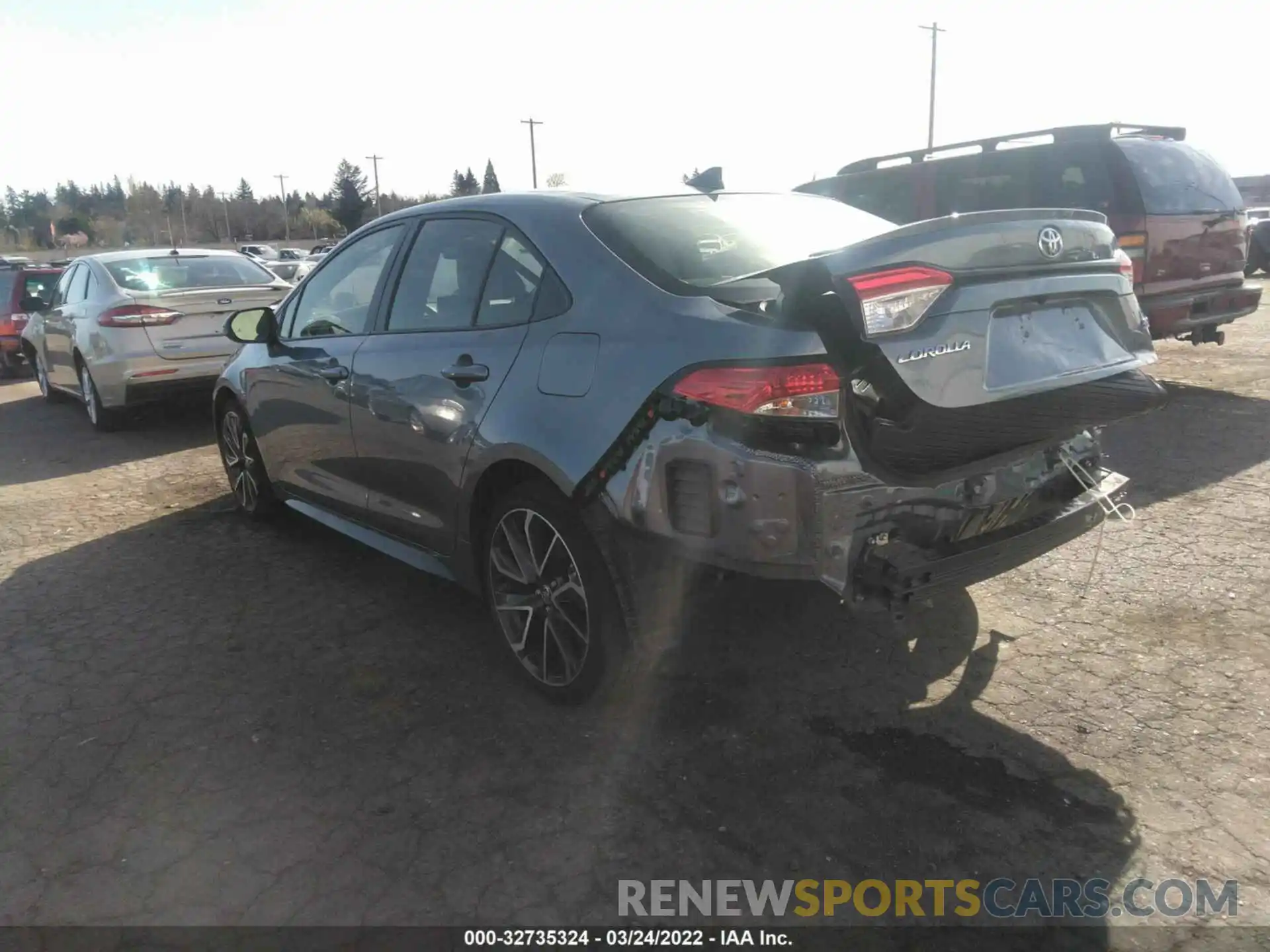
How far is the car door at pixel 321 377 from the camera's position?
430 cm

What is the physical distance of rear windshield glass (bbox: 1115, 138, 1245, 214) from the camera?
7199 millimetres

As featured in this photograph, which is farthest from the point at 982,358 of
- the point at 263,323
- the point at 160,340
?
the point at 160,340

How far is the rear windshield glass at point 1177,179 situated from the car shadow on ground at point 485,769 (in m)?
4.76

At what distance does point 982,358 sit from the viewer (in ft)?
8.88

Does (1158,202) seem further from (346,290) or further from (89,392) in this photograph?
(89,392)

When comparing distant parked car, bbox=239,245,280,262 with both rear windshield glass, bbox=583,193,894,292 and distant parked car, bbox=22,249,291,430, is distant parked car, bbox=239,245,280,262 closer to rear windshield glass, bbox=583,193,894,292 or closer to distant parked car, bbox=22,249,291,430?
distant parked car, bbox=22,249,291,430

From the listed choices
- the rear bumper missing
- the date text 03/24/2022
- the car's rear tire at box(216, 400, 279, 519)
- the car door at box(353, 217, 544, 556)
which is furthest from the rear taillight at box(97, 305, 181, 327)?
the date text 03/24/2022

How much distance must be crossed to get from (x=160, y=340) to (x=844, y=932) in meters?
7.85

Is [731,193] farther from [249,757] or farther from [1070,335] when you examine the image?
[249,757]

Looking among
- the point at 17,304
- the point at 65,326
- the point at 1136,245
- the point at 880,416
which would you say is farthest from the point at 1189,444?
the point at 17,304

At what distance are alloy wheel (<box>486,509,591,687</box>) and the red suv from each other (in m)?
13.4

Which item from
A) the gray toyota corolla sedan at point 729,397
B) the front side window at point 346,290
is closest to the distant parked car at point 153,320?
the front side window at point 346,290

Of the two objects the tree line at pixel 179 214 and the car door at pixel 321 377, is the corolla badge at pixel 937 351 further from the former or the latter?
the tree line at pixel 179 214

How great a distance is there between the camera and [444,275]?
383 centimetres
